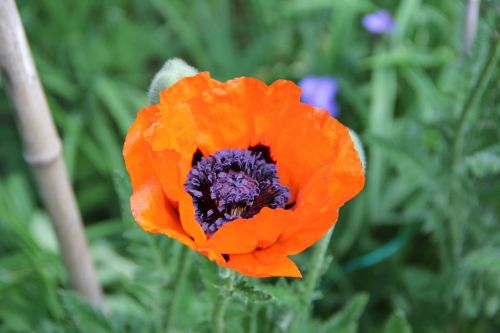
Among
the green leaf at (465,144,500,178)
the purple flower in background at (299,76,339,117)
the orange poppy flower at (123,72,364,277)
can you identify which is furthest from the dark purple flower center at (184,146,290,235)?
the purple flower in background at (299,76,339,117)

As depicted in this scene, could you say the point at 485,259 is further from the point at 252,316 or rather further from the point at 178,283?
the point at 178,283

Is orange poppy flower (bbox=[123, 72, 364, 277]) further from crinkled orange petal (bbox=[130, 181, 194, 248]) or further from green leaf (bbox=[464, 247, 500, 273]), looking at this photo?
green leaf (bbox=[464, 247, 500, 273])

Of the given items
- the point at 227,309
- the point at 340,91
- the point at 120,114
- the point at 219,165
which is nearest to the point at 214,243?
the point at 219,165

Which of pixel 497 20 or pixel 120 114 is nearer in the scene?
pixel 497 20

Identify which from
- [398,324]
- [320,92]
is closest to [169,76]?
[398,324]

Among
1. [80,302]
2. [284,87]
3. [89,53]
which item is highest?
[284,87]

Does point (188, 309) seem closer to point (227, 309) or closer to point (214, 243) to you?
point (227, 309)
